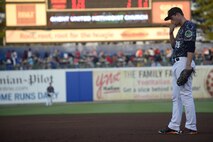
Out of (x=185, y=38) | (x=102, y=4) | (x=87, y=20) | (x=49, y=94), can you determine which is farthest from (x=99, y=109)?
(x=185, y=38)

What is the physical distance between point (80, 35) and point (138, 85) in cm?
367

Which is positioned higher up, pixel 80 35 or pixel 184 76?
pixel 80 35

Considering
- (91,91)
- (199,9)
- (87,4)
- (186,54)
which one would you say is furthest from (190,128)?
(199,9)

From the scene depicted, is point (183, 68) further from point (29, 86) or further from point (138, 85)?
point (29, 86)

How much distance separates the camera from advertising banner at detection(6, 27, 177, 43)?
87.0ft

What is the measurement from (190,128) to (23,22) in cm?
1788

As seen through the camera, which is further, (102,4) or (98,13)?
(98,13)

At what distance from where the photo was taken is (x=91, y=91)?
85.3ft

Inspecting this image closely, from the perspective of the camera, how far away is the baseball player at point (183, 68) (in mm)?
8500

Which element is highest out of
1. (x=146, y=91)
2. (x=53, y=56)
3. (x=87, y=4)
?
(x=87, y=4)

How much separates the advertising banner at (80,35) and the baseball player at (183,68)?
1772 centimetres

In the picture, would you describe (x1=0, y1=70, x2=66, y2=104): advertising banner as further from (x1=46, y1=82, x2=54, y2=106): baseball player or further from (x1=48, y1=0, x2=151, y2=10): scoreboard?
(x1=48, y1=0, x2=151, y2=10): scoreboard

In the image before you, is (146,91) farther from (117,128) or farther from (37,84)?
(117,128)

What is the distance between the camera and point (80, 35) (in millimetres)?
26578
